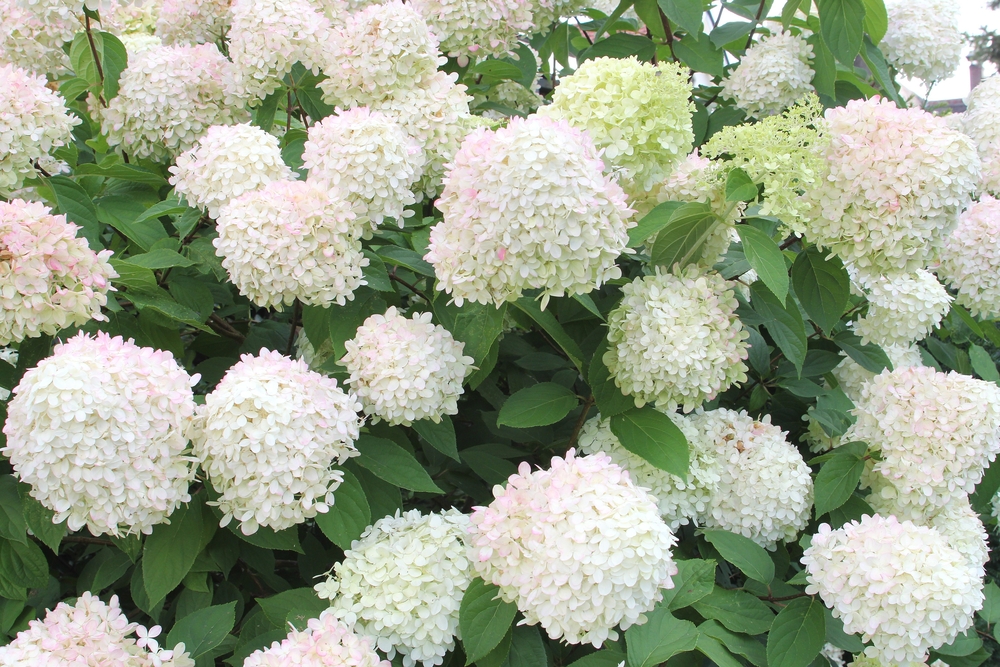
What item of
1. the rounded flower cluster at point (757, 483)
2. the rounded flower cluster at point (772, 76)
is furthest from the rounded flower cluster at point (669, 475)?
the rounded flower cluster at point (772, 76)

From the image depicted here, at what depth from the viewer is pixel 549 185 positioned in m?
1.52

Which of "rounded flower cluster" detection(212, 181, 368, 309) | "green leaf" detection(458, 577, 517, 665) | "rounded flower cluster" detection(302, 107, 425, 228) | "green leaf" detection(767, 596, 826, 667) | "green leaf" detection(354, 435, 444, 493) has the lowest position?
"green leaf" detection(767, 596, 826, 667)

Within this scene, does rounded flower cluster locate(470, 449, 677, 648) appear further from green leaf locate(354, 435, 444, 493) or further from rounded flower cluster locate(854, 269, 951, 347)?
rounded flower cluster locate(854, 269, 951, 347)

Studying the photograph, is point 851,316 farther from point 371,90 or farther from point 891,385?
point 371,90

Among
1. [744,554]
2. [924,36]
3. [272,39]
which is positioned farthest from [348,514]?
[924,36]

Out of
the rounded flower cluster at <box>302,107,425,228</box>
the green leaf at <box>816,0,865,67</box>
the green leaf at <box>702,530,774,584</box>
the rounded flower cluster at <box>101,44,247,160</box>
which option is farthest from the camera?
the green leaf at <box>816,0,865,67</box>

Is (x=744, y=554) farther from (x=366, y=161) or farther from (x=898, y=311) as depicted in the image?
(x=366, y=161)

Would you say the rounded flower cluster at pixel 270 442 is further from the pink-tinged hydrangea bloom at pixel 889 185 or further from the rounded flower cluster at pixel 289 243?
the pink-tinged hydrangea bloom at pixel 889 185

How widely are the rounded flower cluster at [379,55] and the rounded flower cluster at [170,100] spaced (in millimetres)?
376

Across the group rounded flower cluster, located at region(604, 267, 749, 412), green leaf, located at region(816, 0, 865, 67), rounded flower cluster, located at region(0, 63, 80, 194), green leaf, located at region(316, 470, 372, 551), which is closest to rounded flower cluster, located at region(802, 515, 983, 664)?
rounded flower cluster, located at region(604, 267, 749, 412)

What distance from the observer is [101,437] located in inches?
56.4

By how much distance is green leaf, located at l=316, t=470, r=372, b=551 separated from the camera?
1665 millimetres

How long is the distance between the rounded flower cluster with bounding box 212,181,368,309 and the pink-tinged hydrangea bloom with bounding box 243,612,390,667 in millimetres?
688

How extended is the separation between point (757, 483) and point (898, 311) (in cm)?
88
